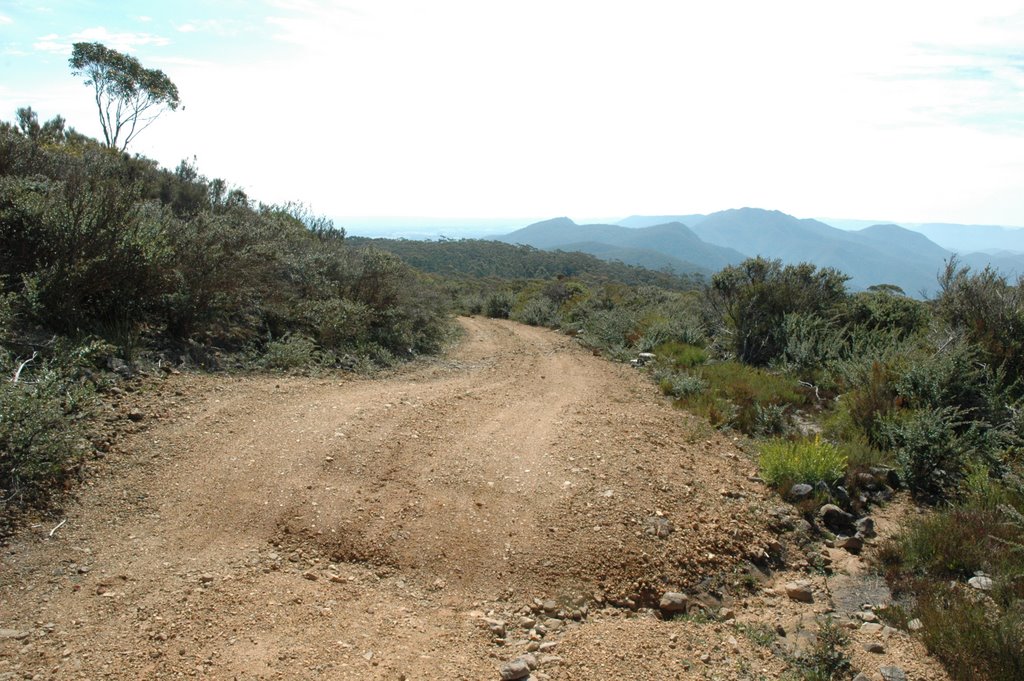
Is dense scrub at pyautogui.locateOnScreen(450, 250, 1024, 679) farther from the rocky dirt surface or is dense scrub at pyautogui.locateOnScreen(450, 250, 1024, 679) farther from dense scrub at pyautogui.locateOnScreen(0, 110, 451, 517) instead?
dense scrub at pyautogui.locateOnScreen(0, 110, 451, 517)

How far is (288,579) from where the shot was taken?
11.7ft

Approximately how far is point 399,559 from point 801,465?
13.5ft

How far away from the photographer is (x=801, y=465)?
5.79 metres

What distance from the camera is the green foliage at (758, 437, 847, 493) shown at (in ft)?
18.7

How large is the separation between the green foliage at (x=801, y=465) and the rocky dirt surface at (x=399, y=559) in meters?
0.24

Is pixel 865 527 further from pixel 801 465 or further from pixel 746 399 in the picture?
pixel 746 399

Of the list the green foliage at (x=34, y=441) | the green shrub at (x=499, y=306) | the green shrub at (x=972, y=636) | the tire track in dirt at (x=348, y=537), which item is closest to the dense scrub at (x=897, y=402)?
the green shrub at (x=972, y=636)

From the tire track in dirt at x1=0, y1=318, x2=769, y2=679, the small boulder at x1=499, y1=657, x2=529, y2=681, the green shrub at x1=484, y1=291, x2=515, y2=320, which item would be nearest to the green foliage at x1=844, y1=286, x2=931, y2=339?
the tire track in dirt at x1=0, y1=318, x2=769, y2=679

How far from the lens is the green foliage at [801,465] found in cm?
571

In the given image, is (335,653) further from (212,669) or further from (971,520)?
(971,520)

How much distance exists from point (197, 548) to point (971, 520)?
5.87 m

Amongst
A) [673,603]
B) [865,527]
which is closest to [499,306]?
[865,527]

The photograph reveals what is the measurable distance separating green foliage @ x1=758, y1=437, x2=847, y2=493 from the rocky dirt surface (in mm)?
245

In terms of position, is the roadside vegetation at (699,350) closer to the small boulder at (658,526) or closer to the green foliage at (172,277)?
the green foliage at (172,277)
